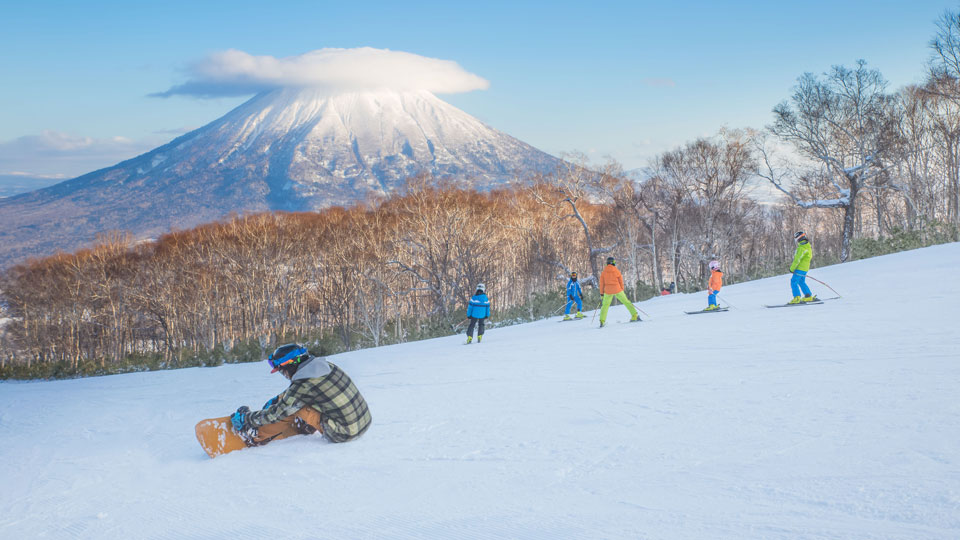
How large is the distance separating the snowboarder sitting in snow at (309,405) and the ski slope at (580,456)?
23 centimetres

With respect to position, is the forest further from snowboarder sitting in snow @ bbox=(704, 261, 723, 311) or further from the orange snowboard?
the orange snowboard

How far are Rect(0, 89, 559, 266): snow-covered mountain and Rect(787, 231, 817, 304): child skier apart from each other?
438 feet

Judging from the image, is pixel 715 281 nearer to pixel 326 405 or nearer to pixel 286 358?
pixel 326 405

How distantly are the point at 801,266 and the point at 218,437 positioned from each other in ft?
39.5

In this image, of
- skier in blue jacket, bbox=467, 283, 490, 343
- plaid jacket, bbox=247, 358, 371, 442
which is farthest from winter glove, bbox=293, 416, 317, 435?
skier in blue jacket, bbox=467, 283, 490, 343

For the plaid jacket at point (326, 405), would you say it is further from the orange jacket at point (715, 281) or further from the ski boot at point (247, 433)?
the orange jacket at point (715, 281)

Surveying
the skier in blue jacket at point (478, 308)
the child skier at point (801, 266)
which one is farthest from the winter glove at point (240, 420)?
the child skier at point (801, 266)

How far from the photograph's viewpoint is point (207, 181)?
544 ft

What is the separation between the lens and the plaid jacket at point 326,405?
5562 mm

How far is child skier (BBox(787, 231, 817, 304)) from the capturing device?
40.8ft

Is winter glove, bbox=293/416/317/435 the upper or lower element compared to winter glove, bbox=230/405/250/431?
lower

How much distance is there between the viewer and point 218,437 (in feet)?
19.0

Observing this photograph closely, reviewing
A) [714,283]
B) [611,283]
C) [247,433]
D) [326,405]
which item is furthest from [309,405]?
[714,283]

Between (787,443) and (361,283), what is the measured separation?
3801 cm
